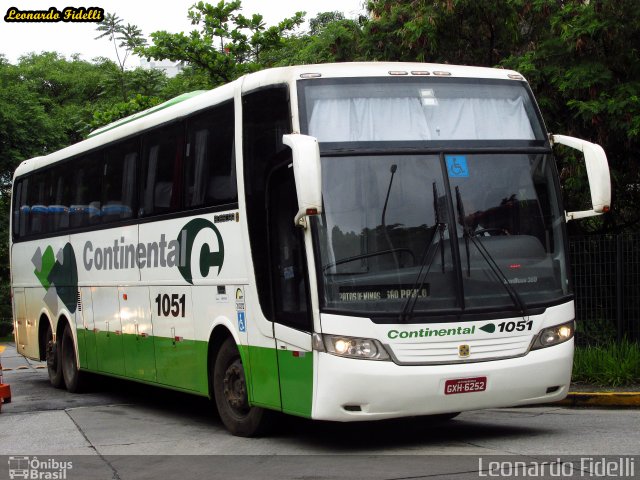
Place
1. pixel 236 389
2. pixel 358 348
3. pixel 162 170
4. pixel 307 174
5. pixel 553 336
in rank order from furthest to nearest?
pixel 162 170
pixel 236 389
pixel 553 336
pixel 358 348
pixel 307 174

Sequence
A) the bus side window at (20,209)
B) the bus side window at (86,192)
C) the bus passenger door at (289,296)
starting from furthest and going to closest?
the bus side window at (20,209) → the bus side window at (86,192) → the bus passenger door at (289,296)

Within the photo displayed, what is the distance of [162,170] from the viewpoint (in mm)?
12641

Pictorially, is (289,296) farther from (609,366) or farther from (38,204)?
(38,204)

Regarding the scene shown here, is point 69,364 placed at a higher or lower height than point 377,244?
lower

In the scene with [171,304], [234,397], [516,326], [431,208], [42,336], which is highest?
[431,208]

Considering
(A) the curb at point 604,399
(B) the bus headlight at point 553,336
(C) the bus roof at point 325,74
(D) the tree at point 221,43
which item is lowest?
(A) the curb at point 604,399

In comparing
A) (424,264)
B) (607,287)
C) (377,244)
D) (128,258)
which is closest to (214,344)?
(128,258)

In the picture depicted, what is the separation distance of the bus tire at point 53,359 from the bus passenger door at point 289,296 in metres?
8.58

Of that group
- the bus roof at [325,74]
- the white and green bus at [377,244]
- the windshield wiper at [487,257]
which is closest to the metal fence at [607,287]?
the white and green bus at [377,244]

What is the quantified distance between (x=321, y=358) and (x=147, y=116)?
5689mm

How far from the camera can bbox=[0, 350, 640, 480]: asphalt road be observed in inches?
342

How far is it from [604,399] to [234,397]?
15.2 feet

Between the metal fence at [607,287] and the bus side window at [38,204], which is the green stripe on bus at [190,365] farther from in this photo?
the metal fence at [607,287]

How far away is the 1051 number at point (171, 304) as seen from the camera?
12130 millimetres
